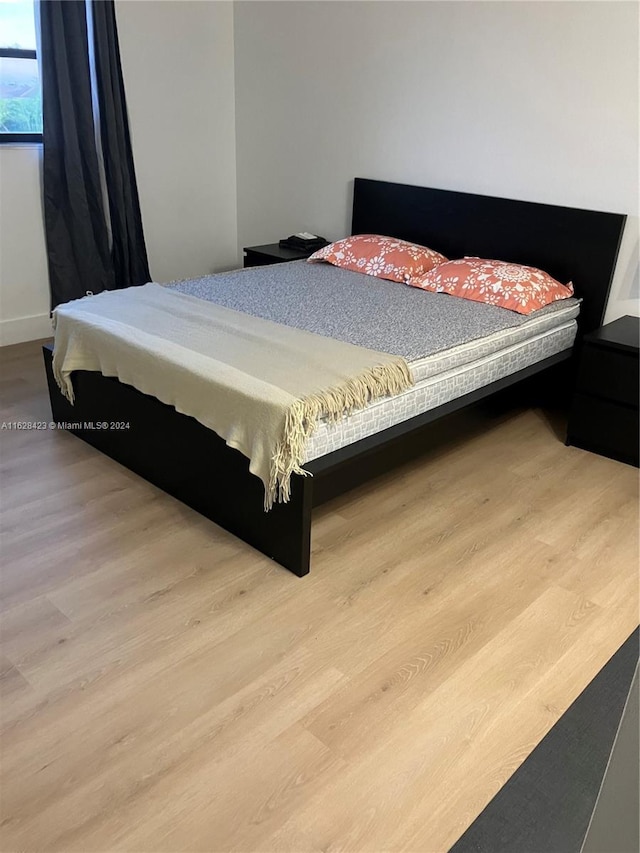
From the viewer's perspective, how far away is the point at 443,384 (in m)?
2.51

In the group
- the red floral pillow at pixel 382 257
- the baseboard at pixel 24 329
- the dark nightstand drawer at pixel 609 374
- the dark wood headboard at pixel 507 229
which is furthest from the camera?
the baseboard at pixel 24 329

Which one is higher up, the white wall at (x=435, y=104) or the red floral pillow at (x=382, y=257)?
the white wall at (x=435, y=104)

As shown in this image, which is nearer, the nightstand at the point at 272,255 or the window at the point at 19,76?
the window at the point at 19,76

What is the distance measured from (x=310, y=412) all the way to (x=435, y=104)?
224cm

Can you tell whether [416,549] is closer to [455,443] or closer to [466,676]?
[466,676]

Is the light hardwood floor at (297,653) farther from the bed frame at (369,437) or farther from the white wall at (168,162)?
the white wall at (168,162)

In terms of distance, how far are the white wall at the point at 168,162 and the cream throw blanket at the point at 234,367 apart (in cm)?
124

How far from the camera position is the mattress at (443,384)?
215 cm

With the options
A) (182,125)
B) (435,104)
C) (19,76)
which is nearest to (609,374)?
(435,104)

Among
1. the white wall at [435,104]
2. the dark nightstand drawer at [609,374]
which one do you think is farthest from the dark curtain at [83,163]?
the dark nightstand drawer at [609,374]

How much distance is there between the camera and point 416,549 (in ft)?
7.45

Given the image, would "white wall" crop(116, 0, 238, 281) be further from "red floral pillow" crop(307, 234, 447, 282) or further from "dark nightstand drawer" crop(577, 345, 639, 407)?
"dark nightstand drawer" crop(577, 345, 639, 407)

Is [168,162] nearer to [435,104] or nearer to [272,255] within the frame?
[272,255]

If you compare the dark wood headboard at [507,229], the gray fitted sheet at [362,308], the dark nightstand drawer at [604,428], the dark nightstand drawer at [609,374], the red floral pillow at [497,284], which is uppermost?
the dark wood headboard at [507,229]
